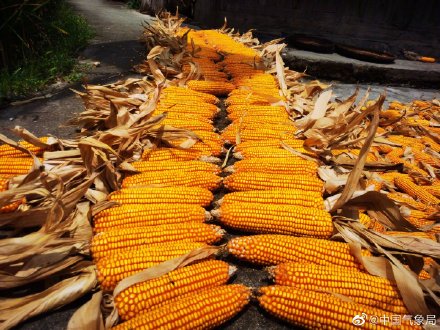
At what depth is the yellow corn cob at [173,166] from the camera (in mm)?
3010

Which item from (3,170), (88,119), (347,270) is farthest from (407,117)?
(3,170)

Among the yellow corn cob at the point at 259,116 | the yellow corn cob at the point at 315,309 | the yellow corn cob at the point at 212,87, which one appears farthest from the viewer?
the yellow corn cob at the point at 212,87

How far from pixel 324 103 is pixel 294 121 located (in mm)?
508

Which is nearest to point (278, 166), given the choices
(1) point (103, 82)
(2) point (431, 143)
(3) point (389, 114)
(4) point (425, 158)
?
(4) point (425, 158)

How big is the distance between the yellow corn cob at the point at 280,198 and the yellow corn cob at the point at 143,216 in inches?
16.0

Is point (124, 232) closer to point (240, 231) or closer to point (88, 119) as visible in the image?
point (240, 231)

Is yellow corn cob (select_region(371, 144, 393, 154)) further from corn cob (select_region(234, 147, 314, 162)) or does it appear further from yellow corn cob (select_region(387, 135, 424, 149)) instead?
corn cob (select_region(234, 147, 314, 162))

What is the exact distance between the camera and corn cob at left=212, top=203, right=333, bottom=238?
2.46m

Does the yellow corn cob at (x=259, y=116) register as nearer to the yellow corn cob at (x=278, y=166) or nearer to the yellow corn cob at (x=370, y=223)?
the yellow corn cob at (x=278, y=166)

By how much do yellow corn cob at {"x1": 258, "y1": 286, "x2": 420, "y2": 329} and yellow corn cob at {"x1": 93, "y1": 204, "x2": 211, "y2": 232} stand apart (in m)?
0.94

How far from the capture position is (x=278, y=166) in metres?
3.15

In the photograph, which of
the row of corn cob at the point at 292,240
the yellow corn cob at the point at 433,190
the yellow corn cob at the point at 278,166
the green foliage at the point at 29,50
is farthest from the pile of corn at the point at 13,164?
the yellow corn cob at the point at 433,190

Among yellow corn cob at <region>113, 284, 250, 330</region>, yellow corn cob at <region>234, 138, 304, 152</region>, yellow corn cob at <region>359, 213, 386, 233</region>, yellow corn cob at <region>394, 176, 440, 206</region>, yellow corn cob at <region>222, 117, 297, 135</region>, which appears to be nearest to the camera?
yellow corn cob at <region>113, 284, 250, 330</region>

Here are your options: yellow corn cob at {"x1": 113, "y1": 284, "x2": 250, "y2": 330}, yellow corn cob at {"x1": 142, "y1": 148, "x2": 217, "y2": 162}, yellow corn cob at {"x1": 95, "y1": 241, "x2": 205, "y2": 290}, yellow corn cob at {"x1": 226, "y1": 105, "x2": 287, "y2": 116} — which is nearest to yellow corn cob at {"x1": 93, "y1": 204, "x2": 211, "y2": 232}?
yellow corn cob at {"x1": 95, "y1": 241, "x2": 205, "y2": 290}
